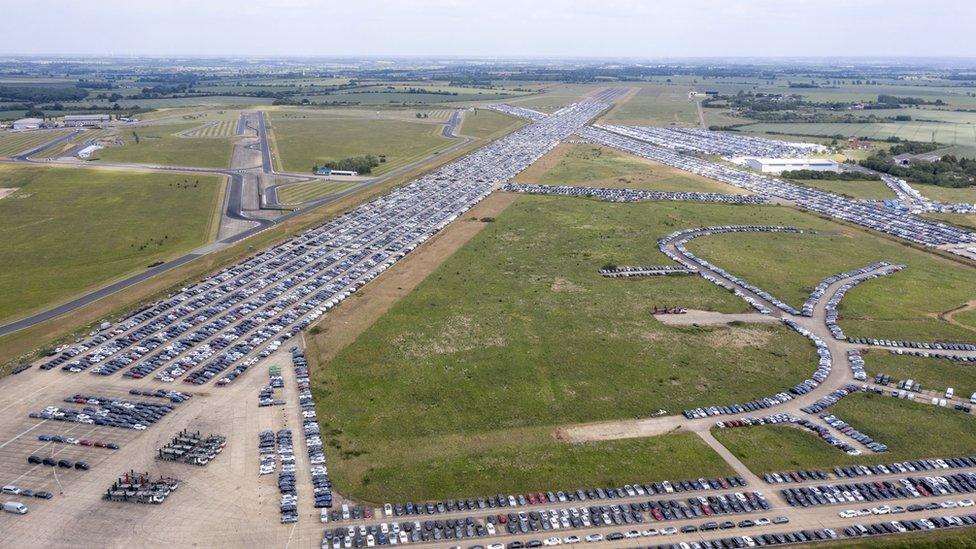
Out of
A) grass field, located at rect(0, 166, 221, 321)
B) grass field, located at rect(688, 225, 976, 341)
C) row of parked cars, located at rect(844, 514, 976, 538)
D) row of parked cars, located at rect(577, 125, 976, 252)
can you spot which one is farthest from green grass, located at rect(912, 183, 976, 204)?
grass field, located at rect(0, 166, 221, 321)

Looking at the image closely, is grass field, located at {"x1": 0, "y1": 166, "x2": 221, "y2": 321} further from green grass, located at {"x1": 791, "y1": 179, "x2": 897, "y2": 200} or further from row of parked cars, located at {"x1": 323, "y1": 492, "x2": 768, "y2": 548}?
green grass, located at {"x1": 791, "y1": 179, "x2": 897, "y2": 200}

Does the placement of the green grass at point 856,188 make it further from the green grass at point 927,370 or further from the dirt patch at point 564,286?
the dirt patch at point 564,286

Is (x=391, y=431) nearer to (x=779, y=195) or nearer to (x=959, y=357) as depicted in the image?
(x=959, y=357)

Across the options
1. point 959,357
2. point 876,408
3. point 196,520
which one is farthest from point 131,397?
point 959,357

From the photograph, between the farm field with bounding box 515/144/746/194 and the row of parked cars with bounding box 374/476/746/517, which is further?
the farm field with bounding box 515/144/746/194

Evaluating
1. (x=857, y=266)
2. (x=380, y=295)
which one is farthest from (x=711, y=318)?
(x=380, y=295)

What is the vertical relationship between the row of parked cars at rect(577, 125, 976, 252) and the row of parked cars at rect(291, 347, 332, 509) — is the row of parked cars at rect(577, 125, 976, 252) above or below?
above
